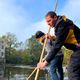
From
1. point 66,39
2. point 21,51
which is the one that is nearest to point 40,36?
point 66,39

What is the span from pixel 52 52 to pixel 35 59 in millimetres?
126424

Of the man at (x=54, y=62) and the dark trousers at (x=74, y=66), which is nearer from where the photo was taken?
the dark trousers at (x=74, y=66)

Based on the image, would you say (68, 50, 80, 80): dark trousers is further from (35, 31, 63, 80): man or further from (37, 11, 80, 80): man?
(35, 31, 63, 80): man

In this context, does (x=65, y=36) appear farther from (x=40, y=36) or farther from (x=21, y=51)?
(x=21, y=51)

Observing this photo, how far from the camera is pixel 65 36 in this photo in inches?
298

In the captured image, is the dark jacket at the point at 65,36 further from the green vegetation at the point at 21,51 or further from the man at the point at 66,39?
the green vegetation at the point at 21,51

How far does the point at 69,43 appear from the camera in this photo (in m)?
7.70

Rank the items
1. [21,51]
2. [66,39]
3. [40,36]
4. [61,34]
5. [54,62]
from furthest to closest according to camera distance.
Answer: [21,51] < [54,62] < [40,36] < [66,39] < [61,34]

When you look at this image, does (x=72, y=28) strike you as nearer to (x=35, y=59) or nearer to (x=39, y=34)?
(x=39, y=34)

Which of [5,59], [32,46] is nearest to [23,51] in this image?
[32,46]

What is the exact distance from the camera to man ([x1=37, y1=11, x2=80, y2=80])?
24.8 ft

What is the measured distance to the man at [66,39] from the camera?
24.8ft

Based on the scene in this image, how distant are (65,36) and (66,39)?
107 mm

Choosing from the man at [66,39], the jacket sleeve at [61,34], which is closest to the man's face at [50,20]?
the man at [66,39]
